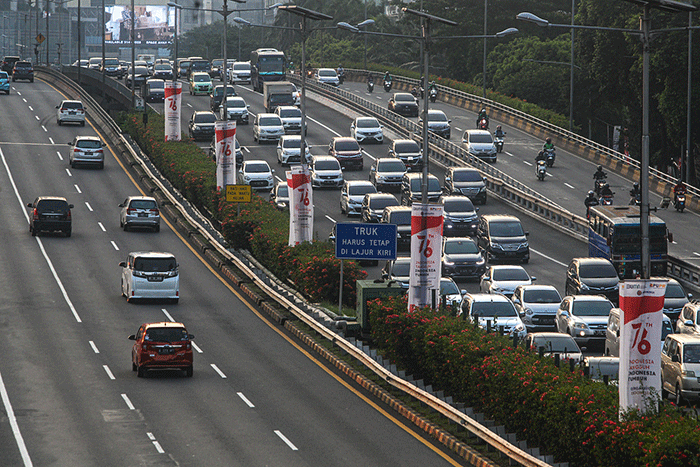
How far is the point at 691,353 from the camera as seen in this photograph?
25750 millimetres

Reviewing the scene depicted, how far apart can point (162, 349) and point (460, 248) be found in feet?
57.1

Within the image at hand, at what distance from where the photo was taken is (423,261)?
95.7ft

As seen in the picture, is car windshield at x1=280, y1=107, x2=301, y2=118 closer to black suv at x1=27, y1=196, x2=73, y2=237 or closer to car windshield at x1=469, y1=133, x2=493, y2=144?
car windshield at x1=469, y1=133, x2=493, y2=144

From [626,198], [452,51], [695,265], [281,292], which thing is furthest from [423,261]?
[452,51]

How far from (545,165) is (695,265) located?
67.2 feet

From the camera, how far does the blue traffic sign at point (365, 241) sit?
3125cm

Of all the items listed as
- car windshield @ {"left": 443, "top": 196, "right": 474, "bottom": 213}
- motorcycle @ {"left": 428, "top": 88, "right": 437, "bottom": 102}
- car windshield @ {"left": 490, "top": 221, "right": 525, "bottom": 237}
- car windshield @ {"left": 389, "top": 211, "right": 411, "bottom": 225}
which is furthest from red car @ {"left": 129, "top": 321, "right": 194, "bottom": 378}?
motorcycle @ {"left": 428, "top": 88, "right": 437, "bottom": 102}

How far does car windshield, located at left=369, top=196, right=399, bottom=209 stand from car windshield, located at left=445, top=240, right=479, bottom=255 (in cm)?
735

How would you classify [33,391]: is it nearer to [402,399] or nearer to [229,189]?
[402,399]

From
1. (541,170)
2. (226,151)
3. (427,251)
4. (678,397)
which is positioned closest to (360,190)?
(226,151)

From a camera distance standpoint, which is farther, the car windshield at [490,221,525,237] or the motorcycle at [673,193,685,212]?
the motorcycle at [673,193,685,212]

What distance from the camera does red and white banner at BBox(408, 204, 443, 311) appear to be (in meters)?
29.0

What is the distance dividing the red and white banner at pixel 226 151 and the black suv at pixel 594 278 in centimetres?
1670

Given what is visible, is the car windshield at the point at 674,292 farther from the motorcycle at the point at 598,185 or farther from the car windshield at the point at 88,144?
the car windshield at the point at 88,144
